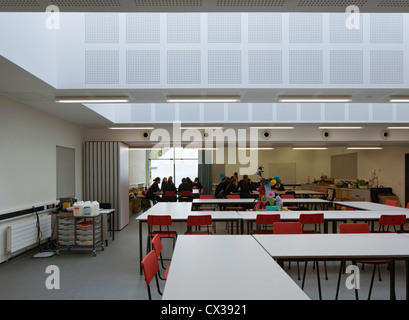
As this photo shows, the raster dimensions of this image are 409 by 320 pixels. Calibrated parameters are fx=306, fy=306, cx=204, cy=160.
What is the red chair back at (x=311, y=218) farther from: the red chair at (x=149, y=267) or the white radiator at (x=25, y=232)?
the white radiator at (x=25, y=232)

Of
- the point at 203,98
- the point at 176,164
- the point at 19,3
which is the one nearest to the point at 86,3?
the point at 19,3

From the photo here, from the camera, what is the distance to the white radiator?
5.15 metres

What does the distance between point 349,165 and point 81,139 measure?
1134 cm

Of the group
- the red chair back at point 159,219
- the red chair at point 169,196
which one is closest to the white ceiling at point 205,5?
the red chair back at point 159,219

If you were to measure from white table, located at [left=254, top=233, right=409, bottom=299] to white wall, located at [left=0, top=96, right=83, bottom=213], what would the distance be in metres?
4.38

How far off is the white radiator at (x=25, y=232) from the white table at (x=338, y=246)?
13.9 feet

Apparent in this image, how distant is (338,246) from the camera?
9.76 feet

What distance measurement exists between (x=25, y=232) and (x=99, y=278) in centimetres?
209

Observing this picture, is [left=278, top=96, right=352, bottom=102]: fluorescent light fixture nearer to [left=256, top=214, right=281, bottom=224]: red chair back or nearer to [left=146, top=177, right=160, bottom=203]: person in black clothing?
[left=256, top=214, right=281, bottom=224]: red chair back

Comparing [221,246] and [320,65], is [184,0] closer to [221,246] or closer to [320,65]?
[221,246]

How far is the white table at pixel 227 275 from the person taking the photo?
6.08ft
